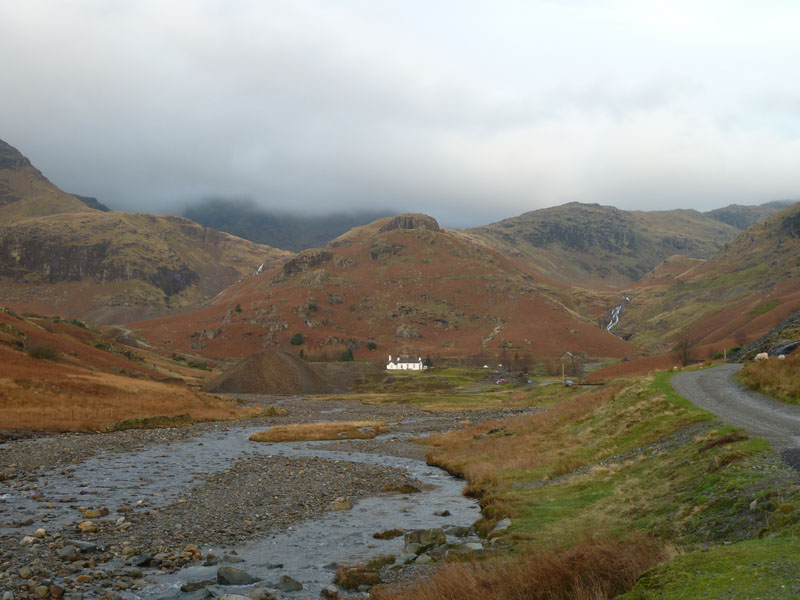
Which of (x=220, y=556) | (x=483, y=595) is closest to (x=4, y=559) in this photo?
(x=220, y=556)

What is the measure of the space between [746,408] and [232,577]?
2644cm

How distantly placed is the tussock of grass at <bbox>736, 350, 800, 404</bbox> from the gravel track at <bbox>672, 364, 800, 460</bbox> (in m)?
0.60

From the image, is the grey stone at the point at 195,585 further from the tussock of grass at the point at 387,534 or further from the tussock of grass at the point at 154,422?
the tussock of grass at the point at 154,422

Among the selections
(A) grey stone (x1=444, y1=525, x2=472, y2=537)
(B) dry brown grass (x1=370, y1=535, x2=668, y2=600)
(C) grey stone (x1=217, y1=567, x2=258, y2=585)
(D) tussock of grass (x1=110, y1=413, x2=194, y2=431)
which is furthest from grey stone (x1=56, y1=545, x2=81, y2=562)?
(D) tussock of grass (x1=110, y1=413, x2=194, y2=431)

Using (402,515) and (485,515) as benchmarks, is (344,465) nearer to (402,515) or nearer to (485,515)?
(402,515)

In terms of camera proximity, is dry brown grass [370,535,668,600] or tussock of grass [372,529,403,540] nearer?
dry brown grass [370,535,668,600]

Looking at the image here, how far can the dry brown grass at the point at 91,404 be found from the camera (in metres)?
50.0

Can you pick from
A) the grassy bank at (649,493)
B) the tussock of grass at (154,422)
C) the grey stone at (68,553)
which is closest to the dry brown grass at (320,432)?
the tussock of grass at (154,422)

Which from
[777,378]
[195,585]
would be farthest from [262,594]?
[777,378]

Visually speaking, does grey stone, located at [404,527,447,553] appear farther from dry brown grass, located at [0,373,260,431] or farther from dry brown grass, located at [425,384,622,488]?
dry brown grass, located at [0,373,260,431]

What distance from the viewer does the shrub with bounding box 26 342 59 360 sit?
71.9 m

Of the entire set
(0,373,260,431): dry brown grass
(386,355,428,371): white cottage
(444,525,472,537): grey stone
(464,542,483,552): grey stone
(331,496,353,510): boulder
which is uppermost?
(464,542,483,552): grey stone

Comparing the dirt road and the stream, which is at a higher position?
the dirt road

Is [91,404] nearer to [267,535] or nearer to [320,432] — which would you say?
[320,432]
